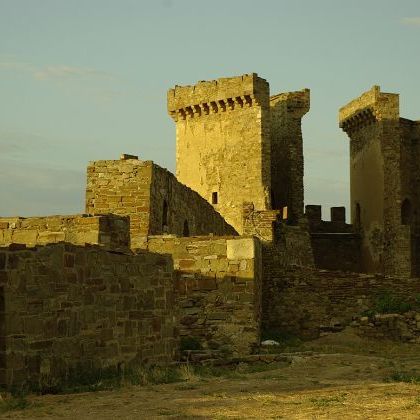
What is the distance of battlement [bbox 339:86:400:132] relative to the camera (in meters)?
38.7

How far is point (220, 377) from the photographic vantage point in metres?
12.0

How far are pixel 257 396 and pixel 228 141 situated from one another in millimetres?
27100

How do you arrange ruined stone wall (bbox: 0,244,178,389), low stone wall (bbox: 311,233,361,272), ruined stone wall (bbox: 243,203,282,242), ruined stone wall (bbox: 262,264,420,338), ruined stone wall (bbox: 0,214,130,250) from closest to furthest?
1. ruined stone wall (bbox: 0,244,178,389)
2. ruined stone wall (bbox: 0,214,130,250)
3. ruined stone wall (bbox: 262,264,420,338)
4. ruined stone wall (bbox: 243,203,282,242)
5. low stone wall (bbox: 311,233,361,272)

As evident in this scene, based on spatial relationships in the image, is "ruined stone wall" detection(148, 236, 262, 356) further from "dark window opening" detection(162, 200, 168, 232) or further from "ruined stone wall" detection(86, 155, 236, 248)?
"dark window opening" detection(162, 200, 168, 232)

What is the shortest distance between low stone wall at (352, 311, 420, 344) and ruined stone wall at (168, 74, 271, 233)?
574 inches

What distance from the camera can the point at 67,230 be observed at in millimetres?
15297

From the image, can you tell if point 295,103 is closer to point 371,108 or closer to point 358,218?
point 371,108

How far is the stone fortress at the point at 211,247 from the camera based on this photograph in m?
10.9

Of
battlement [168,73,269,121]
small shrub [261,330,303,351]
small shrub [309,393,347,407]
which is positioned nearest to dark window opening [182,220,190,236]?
small shrub [261,330,303,351]

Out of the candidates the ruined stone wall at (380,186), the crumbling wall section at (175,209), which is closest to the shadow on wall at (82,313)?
the crumbling wall section at (175,209)

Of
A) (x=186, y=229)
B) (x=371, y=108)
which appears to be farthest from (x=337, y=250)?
(x=186, y=229)

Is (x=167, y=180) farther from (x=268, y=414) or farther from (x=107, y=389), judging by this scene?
(x=268, y=414)

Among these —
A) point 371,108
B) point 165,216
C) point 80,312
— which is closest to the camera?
point 80,312

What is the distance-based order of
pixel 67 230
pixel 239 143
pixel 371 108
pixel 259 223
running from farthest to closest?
1. pixel 371 108
2. pixel 239 143
3. pixel 259 223
4. pixel 67 230
